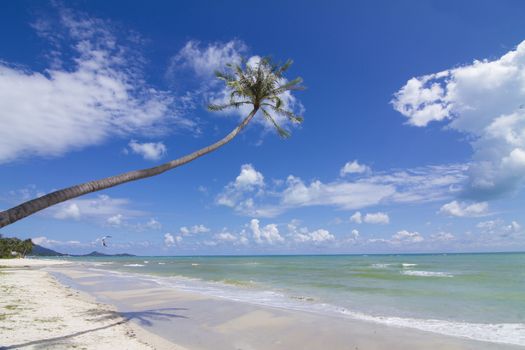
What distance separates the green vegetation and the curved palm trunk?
324 feet

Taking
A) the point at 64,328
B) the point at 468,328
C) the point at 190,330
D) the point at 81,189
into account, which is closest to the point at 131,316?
the point at 190,330

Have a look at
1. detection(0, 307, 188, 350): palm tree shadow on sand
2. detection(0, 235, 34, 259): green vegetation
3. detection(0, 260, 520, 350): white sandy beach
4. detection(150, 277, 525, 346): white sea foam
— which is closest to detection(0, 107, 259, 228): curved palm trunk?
detection(0, 260, 520, 350): white sandy beach

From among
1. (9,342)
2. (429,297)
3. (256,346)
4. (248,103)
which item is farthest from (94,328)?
(429,297)

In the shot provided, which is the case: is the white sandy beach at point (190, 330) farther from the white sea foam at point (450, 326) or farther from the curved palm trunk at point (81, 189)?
the curved palm trunk at point (81, 189)

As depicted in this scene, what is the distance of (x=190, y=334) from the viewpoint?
12086mm

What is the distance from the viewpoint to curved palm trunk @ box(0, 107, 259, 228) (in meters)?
6.98

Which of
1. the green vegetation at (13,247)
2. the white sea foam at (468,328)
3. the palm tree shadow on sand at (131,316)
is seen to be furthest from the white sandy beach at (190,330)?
the green vegetation at (13,247)

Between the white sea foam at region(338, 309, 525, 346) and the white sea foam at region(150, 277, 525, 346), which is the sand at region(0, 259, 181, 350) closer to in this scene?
the white sea foam at region(150, 277, 525, 346)

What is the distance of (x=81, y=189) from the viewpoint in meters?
8.61

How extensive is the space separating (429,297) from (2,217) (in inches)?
903

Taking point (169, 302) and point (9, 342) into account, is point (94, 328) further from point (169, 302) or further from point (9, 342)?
point (169, 302)

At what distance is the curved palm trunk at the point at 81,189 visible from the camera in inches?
275

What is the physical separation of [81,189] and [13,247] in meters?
110

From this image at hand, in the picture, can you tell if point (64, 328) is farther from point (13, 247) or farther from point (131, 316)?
point (13, 247)
